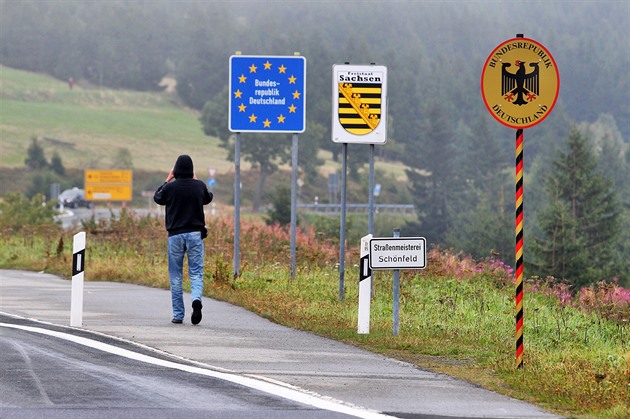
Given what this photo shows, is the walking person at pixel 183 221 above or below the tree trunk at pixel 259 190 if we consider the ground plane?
below

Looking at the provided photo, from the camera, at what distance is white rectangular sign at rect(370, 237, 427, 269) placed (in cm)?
1386

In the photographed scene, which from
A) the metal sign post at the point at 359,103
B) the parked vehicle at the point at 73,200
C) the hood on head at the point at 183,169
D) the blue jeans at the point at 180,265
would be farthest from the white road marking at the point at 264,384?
the parked vehicle at the point at 73,200

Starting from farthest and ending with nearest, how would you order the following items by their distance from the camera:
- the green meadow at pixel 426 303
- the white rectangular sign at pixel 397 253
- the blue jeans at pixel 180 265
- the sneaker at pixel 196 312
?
1. the blue jeans at pixel 180 265
2. the sneaker at pixel 196 312
3. the white rectangular sign at pixel 397 253
4. the green meadow at pixel 426 303

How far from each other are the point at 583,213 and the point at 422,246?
246ft

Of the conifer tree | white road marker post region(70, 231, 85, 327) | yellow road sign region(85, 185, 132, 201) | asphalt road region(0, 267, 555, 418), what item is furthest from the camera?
yellow road sign region(85, 185, 132, 201)

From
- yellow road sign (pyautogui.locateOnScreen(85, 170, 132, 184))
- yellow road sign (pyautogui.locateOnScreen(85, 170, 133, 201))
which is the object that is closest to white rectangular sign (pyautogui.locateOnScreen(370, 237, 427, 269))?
yellow road sign (pyautogui.locateOnScreen(85, 170, 133, 201))

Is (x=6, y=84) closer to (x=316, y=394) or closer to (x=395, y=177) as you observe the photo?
(x=395, y=177)

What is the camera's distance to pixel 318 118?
139m

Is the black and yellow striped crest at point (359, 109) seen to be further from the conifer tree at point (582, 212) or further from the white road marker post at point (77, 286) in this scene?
the conifer tree at point (582, 212)

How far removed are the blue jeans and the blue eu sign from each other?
6.04 m

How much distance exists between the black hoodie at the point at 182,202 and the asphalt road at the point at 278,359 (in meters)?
1.09

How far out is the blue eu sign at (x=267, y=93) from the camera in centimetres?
2123

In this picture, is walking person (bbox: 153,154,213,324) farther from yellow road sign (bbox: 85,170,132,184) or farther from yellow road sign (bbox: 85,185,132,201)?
yellow road sign (bbox: 85,170,132,184)

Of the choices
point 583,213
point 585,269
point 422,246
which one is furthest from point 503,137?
point 422,246
